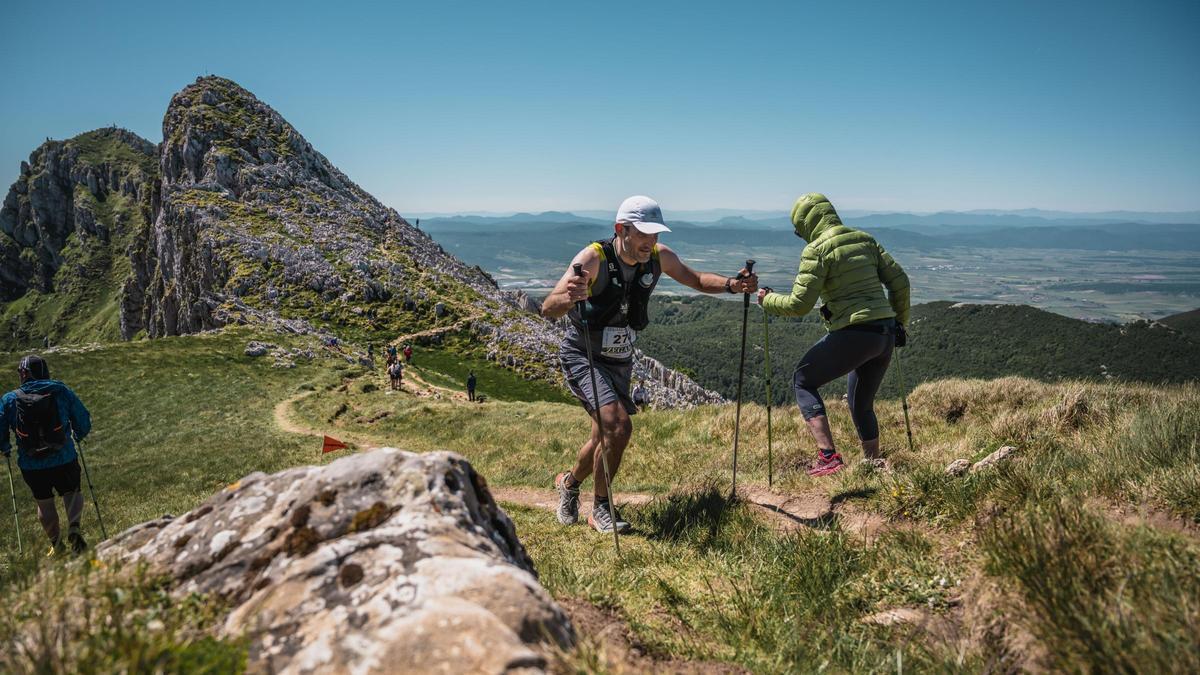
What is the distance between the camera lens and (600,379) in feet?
19.7

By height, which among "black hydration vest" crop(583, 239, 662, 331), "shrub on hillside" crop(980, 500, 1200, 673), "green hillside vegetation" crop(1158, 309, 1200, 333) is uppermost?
"black hydration vest" crop(583, 239, 662, 331)

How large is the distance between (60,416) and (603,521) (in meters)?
7.44

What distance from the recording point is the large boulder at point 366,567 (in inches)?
79.5

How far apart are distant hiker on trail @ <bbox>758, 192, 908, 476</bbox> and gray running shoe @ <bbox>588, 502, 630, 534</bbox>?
93.2 inches

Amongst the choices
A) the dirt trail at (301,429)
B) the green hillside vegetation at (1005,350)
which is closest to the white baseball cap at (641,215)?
the dirt trail at (301,429)

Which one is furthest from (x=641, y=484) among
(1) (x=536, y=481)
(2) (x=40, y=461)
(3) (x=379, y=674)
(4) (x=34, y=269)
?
(4) (x=34, y=269)

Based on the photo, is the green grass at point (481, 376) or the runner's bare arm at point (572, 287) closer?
the runner's bare arm at point (572, 287)

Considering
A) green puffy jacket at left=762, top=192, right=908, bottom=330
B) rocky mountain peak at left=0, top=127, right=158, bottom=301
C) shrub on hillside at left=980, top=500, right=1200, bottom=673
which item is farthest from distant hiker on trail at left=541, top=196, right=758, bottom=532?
rocky mountain peak at left=0, top=127, right=158, bottom=301

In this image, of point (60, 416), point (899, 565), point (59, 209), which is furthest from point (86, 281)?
point (899, 565)

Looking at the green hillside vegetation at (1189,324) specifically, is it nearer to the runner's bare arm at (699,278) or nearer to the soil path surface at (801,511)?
the soil path surface at (801,511)

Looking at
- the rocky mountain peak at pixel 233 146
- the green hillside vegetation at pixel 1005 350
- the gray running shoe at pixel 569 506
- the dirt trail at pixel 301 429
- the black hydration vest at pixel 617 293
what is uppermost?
the rocky mountain peak at pixel 233 146

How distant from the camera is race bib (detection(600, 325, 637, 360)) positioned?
601 cm

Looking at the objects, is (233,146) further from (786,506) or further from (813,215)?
(786,506)

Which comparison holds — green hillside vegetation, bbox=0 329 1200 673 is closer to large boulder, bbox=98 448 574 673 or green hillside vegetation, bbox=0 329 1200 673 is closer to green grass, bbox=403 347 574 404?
large boulder, bbox=98 448 574 673
